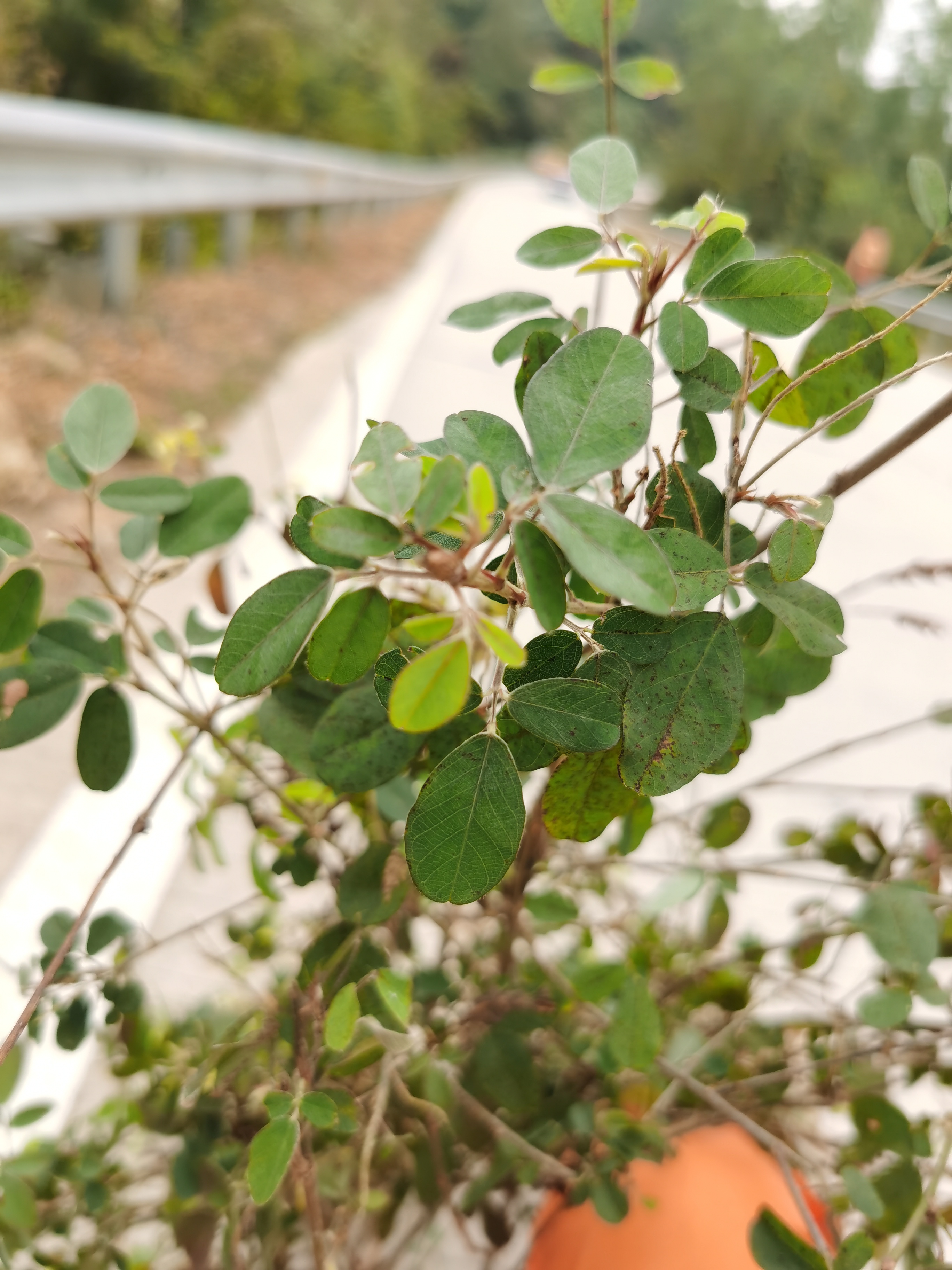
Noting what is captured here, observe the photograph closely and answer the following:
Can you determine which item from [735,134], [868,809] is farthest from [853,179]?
[868,809]

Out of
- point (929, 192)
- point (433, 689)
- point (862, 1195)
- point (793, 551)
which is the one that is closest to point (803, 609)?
point (793, 551)

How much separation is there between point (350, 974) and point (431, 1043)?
0.17m

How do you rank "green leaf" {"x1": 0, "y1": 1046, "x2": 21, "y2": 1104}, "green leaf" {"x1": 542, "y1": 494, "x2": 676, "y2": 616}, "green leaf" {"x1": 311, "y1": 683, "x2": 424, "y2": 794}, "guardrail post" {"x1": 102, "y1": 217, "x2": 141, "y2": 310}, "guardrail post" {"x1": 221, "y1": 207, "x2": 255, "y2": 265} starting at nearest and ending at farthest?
"green leaf" {"x1": 542, "y1": 494, "x2": 676, "y2": 616}, "green leaf" {"x1": 311, "y1": 683, "x2": 424, "y2": 794}, "green leaf" {"x1": 0, "y1": 1046, "x2": 21, "y2": 1104}, "guardrail post" {"x1": 102, "y1": 217, "x2": 141, "y2": 310}, "guardrail post" {"x1": 221, "y1": 207, "x2": 255, "y2": 265}

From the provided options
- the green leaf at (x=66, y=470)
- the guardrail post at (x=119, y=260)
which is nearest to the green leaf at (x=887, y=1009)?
the green leaf at (x=66, y=470)

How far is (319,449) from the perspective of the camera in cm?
162

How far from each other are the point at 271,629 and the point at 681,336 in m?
0.16

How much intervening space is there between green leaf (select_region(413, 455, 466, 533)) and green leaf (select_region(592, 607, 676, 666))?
79 mm

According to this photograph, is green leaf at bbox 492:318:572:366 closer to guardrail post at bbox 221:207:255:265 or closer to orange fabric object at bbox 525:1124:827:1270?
orange fabric object at bbox 525:1124:827:1270

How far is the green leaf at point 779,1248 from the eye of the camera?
Result: 35 cm

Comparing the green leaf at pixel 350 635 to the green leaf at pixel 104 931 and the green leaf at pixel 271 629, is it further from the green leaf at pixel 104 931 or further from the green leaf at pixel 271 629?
the green leaf at pixel 104 931

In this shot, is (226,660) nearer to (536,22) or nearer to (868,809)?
(868,809)

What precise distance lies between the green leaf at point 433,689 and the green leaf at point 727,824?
1.24 ft

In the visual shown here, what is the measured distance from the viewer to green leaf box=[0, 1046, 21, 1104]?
521mm

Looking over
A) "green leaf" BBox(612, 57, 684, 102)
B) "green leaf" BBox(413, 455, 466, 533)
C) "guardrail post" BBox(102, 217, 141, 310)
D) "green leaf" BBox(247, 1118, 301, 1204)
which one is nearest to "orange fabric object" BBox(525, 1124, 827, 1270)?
"green leaf" BBox(247, 1118, 301, 1204)
